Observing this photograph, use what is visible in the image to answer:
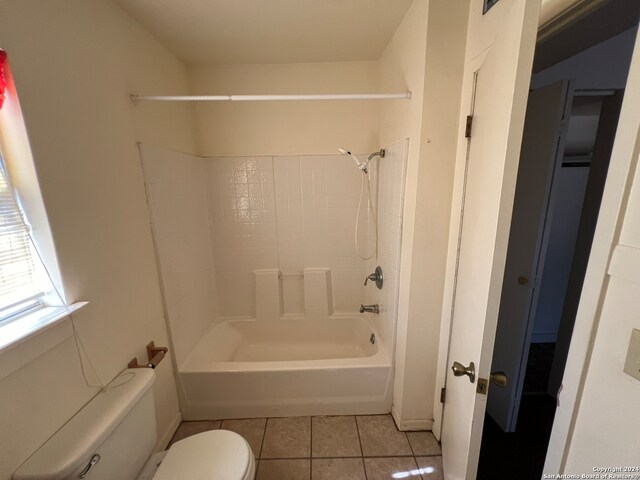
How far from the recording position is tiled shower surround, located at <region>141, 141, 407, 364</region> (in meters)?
1.90

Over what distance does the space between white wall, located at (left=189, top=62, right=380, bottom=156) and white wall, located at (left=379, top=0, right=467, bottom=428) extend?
413mm

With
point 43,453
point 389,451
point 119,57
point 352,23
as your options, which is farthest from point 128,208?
→ point 389,451

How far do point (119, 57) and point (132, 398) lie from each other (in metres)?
1.61

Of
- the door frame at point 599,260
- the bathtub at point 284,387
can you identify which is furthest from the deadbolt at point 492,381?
the bathtub at point 284,387

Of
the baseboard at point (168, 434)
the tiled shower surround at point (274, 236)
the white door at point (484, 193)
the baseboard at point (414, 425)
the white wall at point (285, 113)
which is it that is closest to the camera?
the white door at point (484, 193)

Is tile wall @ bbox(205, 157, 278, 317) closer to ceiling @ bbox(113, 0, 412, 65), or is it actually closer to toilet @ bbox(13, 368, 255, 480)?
ceiling @ bbox(113, 0, 412, 65)

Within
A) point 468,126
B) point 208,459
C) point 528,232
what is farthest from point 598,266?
point 208,459

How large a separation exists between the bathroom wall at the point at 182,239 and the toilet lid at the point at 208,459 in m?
0.68

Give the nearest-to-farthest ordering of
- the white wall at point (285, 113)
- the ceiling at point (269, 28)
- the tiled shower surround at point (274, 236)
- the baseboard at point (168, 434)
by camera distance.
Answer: the ceiling at point (269, 28)
the baseboard at point (168, 434)
the tiled shower surround at point (274, 236)
the white wall at point (285, 113)

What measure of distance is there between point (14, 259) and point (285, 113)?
185cm

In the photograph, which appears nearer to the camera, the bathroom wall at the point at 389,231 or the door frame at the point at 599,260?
the door frame at the point at 599,260

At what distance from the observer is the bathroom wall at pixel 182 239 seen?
5.07 ft

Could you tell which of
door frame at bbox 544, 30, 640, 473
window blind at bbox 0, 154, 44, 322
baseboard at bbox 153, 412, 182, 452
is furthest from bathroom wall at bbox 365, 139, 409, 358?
window blind at bbox 0, 154, 44, 322

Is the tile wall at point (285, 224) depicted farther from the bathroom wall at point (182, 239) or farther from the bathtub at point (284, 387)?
the bathtub at point (284, 387)
